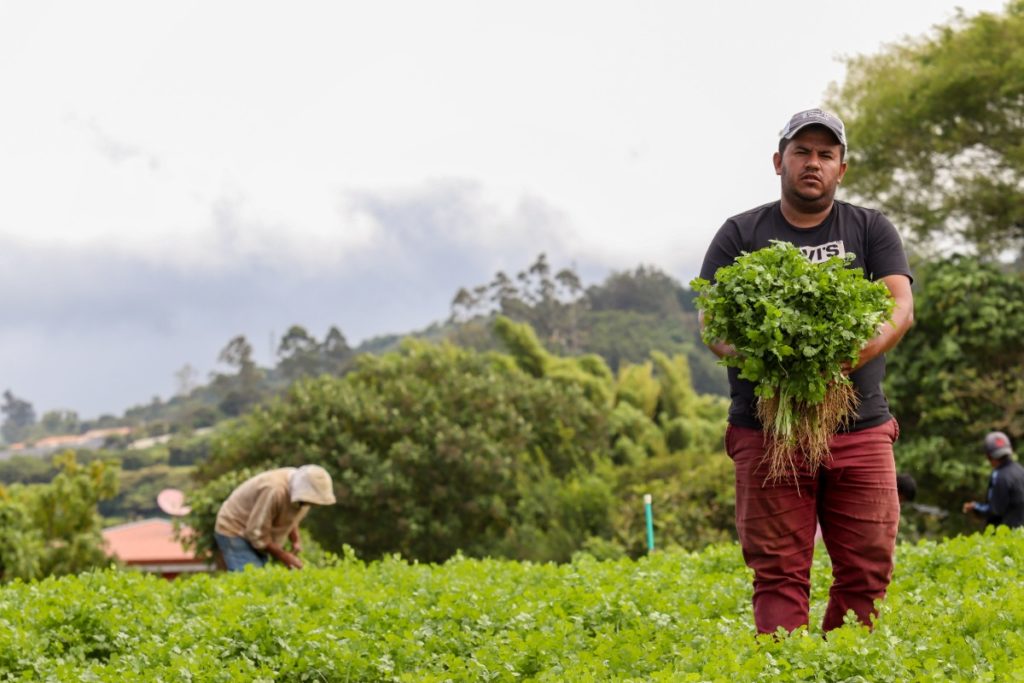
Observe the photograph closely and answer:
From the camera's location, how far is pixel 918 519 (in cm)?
1889

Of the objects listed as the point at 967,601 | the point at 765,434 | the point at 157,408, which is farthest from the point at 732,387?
the point at 157,408

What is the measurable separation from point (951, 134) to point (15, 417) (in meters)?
133

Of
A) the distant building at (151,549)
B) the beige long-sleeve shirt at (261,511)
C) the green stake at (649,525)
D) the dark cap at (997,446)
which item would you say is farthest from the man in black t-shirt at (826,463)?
the distant building at (151,549)

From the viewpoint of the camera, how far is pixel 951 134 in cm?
2280

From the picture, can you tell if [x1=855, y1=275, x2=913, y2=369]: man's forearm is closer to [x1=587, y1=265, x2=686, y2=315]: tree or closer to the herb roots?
the herb roots

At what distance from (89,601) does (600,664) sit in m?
3.03

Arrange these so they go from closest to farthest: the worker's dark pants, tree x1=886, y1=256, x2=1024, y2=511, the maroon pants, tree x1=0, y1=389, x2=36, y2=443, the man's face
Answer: the maroon pants < the man's face < the worker's dark pants < tree x1=886, y1=256, x2=1024, y2=511 < tree x1=0, y1=389, x2=36, y2=443

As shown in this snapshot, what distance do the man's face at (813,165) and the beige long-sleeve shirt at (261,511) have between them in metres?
6.22

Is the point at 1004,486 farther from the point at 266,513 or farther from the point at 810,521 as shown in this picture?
the point at 266,513

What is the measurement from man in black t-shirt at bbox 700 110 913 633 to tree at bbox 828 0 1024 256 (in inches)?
728

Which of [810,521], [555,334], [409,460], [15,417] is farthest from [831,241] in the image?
[15,417]

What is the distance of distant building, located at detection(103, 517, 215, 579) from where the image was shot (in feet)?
105

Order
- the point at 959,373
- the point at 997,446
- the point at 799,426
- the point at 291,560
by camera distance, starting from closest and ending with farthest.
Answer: the point at 799,426
the point at 291,560
the point at 997,446
the point at 959,373

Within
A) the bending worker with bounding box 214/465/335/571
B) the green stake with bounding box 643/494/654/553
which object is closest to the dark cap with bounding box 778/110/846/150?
the bending worker with bounding box 214/465/335/571
